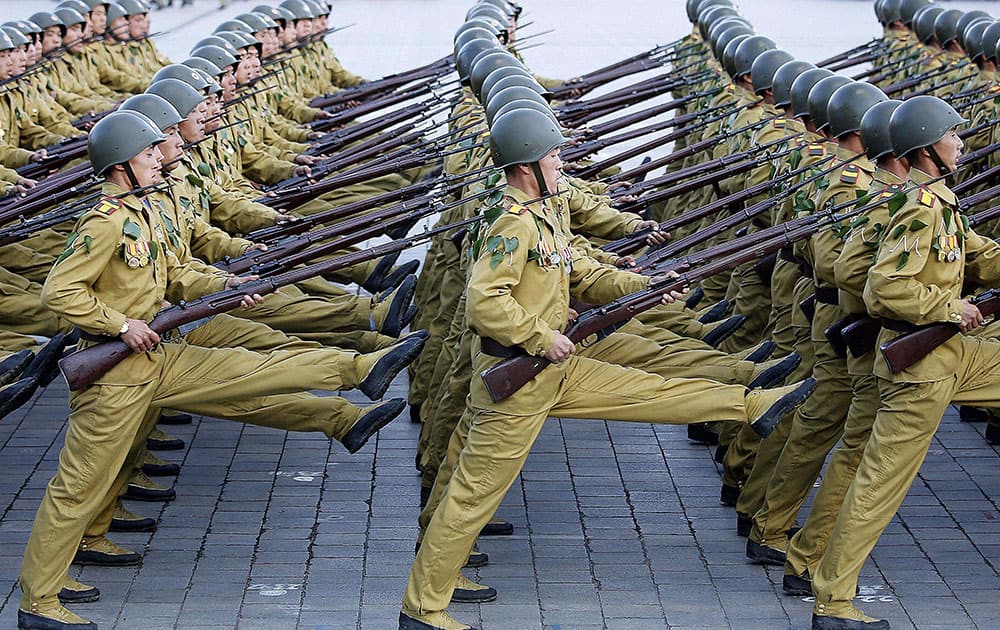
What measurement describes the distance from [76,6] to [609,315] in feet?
29.9

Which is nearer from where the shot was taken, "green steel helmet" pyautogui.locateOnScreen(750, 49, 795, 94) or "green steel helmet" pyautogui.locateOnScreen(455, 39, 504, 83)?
"green steel helmet" pyautogui.locateOnScreen(750, 49, 795, 94)

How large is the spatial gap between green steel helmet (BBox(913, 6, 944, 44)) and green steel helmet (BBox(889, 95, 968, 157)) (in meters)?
5.94

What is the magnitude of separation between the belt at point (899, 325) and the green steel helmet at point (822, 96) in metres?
1.64

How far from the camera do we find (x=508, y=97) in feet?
23.9

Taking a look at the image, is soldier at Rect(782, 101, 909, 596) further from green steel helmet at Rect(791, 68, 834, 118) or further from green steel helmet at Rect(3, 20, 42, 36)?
green steel helmet at Rect(3, 20, 42, 36)

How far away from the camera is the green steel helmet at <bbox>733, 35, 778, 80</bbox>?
10172 millimetres

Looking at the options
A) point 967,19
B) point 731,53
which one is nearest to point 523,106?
point 731,53

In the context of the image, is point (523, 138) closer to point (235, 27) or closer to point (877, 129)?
point (877, 129)

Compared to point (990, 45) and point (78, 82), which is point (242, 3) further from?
point (990, 45)

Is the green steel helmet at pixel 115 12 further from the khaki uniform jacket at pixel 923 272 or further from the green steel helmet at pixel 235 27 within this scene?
the khaki uniform jacket at pixel 923 272

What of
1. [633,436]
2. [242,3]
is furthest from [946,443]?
[242,3]

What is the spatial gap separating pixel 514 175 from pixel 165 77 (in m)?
2.91

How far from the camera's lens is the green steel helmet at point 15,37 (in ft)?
37.9

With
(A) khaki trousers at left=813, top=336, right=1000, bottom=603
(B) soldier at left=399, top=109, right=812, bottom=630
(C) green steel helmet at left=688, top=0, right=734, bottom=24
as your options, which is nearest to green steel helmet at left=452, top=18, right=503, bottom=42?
(C) green steel helmet at left=688, top=0, right=734, bottom=24
